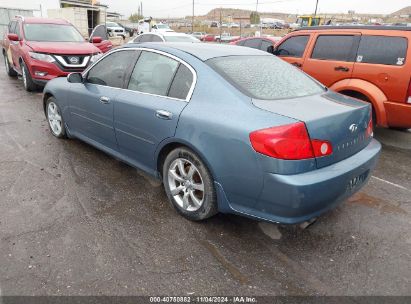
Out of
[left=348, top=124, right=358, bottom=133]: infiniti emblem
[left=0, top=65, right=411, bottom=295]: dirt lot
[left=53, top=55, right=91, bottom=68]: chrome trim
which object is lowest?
[left=0, top=65, right=411, bottom=295]: dirt lot

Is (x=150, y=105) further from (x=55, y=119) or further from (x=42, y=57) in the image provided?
(x=42, y=57)

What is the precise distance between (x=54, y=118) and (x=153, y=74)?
250 cm

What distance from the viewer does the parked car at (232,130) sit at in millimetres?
2453

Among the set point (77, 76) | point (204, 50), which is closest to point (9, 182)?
point (77, 76)

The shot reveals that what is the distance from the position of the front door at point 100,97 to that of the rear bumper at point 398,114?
12.1 feet

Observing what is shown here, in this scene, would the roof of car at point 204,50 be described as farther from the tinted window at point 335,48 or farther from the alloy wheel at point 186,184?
the tinted window at point 335,48

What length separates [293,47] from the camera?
21.2 ft

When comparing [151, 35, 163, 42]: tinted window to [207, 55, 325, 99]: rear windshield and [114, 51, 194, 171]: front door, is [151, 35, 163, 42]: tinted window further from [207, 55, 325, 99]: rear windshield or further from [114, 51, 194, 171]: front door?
[207, 55, 325, 99]: rear windshield

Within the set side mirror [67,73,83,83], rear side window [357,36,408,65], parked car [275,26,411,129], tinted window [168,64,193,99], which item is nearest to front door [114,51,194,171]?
tinted window [168,64,193,99]

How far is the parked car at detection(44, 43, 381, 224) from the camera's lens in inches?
96.6

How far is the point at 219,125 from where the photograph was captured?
2.67 metres

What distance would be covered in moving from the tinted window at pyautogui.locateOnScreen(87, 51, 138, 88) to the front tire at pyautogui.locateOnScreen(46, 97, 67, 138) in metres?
1.08

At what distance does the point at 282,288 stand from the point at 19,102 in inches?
283

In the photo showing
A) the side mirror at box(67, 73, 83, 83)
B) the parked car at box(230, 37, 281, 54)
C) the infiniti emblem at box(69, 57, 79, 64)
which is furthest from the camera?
the parked car at box(230, 37, 281, 54)
